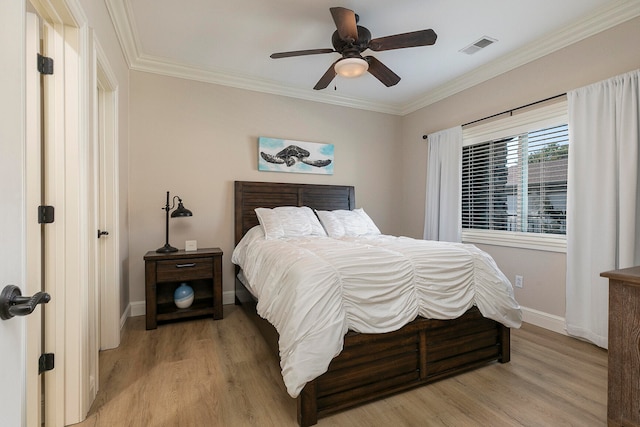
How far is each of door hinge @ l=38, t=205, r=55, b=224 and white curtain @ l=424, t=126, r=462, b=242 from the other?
3.71m

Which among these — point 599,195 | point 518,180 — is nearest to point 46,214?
point 599,195

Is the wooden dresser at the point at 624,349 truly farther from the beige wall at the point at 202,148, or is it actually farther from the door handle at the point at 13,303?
the beige wall at the point at 202,148

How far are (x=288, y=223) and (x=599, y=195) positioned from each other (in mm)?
2736

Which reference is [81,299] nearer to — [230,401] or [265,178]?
[230,401]

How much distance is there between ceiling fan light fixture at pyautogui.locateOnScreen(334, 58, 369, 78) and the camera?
7.82 ft

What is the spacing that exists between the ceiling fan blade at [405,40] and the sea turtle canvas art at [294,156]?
5.75 feet

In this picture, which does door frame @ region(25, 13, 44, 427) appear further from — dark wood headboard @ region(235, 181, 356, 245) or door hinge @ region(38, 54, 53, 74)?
dark wood headboard @ region(235, 181, 356, 245)

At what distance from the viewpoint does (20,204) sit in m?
0.70

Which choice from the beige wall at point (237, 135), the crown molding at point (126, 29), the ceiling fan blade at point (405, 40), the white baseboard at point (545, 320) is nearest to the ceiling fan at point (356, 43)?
the ceiling fan blade at point (405, 40)

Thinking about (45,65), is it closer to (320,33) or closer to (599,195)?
(320,33)

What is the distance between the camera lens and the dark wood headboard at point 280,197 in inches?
140

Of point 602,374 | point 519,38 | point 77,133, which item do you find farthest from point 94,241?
point 519,38

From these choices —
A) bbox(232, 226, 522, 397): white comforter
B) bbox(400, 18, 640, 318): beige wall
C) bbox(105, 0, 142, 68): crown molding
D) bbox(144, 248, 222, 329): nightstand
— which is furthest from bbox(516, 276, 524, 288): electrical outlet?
bbox(105, 0, 142, 68): crown molding

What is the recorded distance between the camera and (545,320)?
9.36 ft
